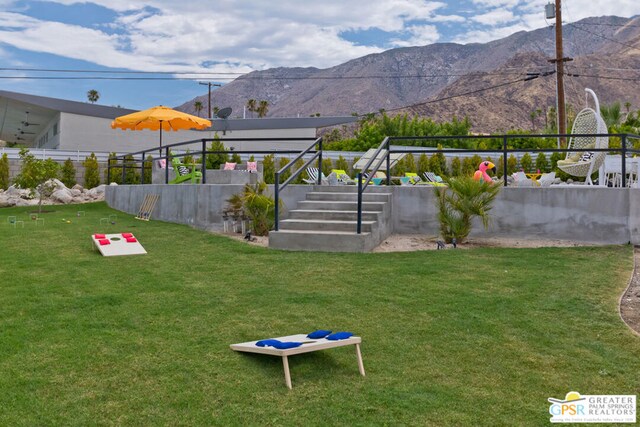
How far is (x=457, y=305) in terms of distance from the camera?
573cm

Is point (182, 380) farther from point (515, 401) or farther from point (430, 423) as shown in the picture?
point (515, 401)

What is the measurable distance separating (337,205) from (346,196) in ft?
1.72

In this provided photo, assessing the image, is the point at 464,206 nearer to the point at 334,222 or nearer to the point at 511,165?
the point at 334,222

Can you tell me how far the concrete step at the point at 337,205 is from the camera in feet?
34.0

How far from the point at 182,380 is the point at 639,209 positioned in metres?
8.96

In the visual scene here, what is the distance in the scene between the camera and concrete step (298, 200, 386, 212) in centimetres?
1036

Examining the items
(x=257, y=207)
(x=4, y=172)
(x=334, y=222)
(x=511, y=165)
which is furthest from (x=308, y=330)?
(x=511, y=165)

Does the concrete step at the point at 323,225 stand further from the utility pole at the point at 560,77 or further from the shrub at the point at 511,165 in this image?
the utility pole at the point at 560,77

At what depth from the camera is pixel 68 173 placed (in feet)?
74.8

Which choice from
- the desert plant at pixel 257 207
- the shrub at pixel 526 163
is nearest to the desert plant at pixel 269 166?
the shrub at pixel 526 163

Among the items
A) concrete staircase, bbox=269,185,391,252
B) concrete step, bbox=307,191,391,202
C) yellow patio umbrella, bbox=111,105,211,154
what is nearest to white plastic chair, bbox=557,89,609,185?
concrete step, bbox=307,191,391,202

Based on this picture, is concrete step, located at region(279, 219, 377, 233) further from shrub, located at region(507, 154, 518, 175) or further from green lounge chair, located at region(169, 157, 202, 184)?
shrub, located at region(507, 154, 518, 175)

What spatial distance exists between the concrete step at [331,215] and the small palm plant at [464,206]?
1288mm

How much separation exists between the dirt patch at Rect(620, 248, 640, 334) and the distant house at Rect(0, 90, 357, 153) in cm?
2174
